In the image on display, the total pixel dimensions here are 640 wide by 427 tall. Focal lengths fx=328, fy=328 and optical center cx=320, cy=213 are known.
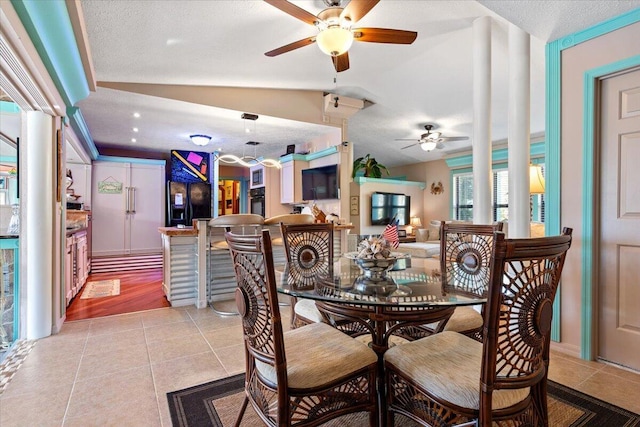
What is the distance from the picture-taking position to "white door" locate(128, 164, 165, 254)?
6.90 m

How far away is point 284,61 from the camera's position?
3807 mm

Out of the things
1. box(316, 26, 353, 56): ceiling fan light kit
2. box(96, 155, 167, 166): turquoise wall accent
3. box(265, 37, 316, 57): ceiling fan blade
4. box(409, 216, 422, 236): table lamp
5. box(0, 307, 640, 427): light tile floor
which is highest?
box(265, 37, 316, 57): ceiling fan blade

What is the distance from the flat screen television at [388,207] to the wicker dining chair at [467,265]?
537cm

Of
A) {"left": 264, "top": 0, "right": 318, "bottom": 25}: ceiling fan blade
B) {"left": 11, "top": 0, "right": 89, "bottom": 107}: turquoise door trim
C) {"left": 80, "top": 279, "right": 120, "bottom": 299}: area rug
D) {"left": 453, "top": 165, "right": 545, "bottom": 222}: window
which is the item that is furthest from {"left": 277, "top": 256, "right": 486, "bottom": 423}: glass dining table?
{"left": 453, "top": 165, "right": 545, "bottom": 222}: window

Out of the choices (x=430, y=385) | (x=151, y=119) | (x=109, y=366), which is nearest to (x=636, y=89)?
(x=430, y=385)

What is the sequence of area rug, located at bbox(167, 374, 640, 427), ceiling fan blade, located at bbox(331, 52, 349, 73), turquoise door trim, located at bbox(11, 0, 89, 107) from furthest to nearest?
ceiling fan blade, located at bbox(331, 52, 349, 73)
turquoise door trim, located at bbox(11, 0, 89, 107)
area rug, located at bbox(167, 374, 640, 427)

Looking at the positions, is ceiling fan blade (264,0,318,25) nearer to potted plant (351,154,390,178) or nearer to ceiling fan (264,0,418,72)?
ceiling fan (264,0,418,72)

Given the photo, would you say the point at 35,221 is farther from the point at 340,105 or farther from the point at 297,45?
the point at 340,105

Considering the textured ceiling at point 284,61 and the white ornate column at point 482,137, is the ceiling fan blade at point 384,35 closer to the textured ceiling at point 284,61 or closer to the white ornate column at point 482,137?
the textured ceiling at point 284,61

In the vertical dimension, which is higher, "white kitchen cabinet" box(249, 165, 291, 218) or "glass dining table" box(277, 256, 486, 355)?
"white kitchen cabinet" box(249, 165, 291, 218)

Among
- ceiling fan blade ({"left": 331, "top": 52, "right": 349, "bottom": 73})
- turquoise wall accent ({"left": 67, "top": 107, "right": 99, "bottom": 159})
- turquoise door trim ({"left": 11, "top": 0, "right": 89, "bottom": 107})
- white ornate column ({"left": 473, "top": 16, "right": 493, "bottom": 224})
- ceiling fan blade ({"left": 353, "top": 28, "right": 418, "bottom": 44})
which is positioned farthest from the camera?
turquoise wall accent ({"left": 67, "top": 107, "right": 99, "bottom": 159})

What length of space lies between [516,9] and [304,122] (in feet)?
10.7

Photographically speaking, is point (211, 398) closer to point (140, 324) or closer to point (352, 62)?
point (140, 324)

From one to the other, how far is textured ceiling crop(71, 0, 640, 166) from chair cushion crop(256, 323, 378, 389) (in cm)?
236
